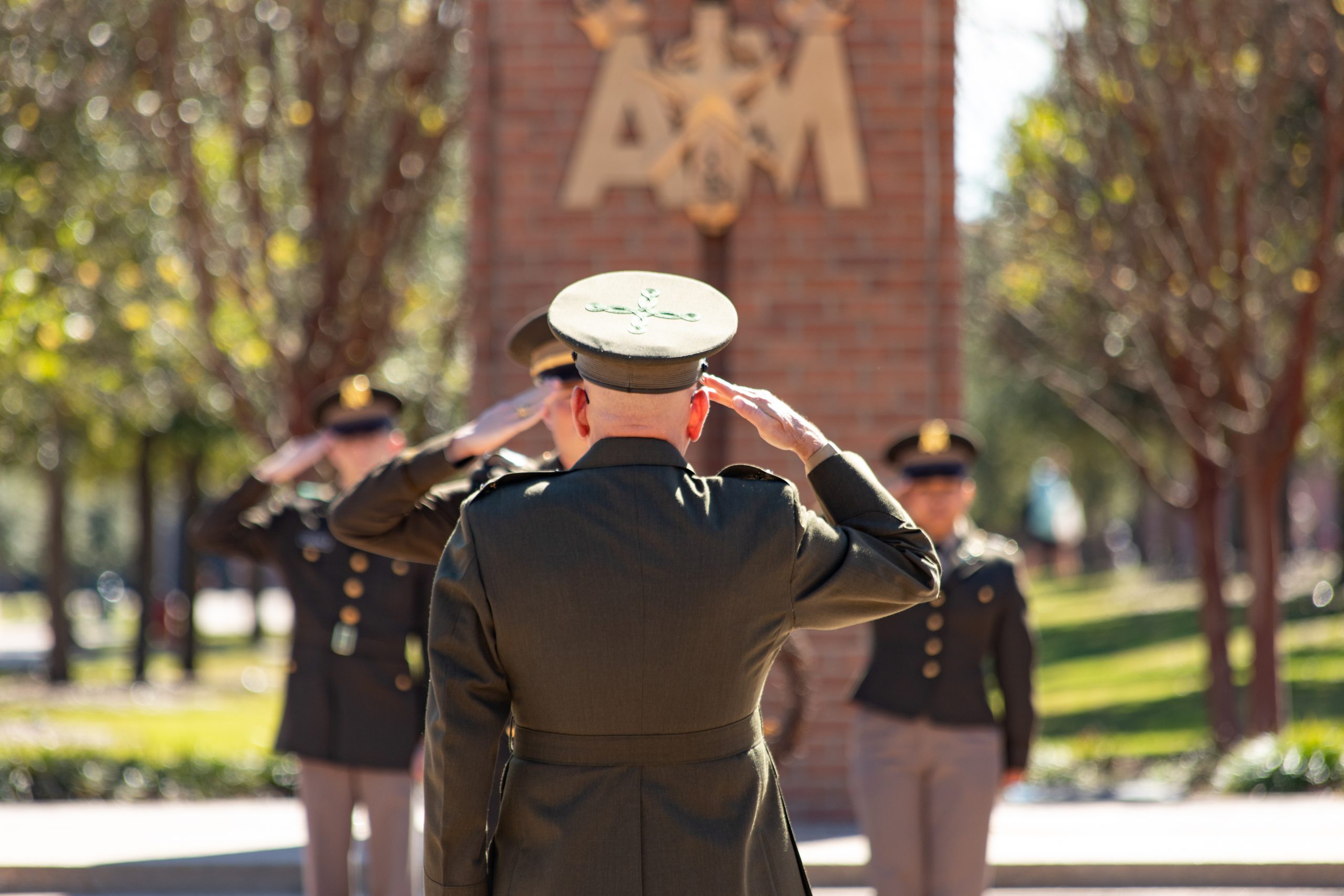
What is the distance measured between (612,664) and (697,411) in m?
0.48

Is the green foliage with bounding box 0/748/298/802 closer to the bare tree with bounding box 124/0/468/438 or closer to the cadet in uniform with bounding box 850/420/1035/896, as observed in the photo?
the bare tree with bounding box 124/0/468/438

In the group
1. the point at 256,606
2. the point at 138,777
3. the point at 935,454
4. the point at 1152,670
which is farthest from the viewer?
the point at 256,606

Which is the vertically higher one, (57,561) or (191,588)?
(57,561)

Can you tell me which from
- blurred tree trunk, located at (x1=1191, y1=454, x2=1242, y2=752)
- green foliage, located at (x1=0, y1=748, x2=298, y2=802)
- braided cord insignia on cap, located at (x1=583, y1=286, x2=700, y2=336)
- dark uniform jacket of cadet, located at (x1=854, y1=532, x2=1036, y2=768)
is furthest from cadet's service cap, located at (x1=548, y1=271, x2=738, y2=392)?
blurred tree trunk, located at (x1=1191, y1=454, x2=1242, y2=752)

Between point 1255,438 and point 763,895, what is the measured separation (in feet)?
30.1

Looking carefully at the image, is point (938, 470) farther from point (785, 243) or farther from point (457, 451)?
point (785, 243)

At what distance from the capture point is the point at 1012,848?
743 centimetres

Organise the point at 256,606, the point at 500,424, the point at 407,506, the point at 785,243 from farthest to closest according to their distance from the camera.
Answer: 1. the point at 256,606
2. the point at 785,243
3. the point at 407,506
4. the point at 500,424

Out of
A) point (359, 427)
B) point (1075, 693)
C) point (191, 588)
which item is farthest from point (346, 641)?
point (191, 588)

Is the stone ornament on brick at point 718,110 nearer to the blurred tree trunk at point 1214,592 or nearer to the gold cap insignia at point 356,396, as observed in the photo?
the gold cap insignia at point 356,396

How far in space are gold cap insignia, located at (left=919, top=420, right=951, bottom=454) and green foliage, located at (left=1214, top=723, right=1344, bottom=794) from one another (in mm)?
4807

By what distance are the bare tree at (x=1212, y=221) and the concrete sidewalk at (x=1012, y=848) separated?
3066 mm

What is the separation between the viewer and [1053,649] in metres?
25.5

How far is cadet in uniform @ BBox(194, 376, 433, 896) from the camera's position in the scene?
5234 mm
